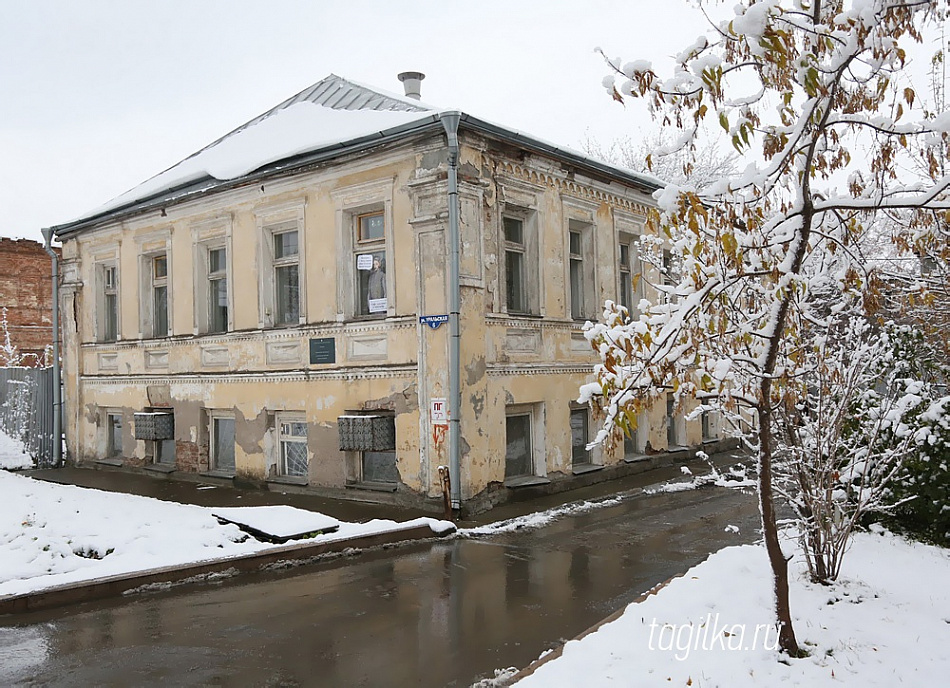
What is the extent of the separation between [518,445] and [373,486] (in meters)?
2.43

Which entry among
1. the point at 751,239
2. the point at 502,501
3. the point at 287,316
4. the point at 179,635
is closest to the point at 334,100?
the point at 287,316

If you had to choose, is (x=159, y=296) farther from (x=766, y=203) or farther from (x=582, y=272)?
(x=766, y=203)

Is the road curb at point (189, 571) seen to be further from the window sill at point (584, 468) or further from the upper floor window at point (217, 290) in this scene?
the upper floor window at point (217, 290)

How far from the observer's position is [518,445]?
42.7 feet

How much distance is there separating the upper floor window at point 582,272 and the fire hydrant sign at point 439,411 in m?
4.16

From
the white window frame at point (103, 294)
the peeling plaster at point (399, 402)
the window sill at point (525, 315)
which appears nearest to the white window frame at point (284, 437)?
the peeling plaster at point (399, 402)

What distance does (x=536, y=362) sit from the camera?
13.0 m

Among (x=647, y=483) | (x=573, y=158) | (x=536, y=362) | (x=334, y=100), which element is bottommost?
(x=647, y=483)

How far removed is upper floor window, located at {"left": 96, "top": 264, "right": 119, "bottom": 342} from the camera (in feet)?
59.6

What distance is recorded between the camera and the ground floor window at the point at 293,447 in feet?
44.9

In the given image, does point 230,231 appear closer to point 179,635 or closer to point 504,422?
point 504,422

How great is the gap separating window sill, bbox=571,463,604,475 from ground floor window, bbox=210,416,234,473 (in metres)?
6.34

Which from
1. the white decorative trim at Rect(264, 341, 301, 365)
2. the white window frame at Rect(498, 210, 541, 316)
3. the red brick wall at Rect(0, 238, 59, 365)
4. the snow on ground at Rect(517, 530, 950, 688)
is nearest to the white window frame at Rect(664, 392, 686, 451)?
the white window frame at Rect(498, 210, 541, 316)

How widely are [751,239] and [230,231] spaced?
12047 millimetres
